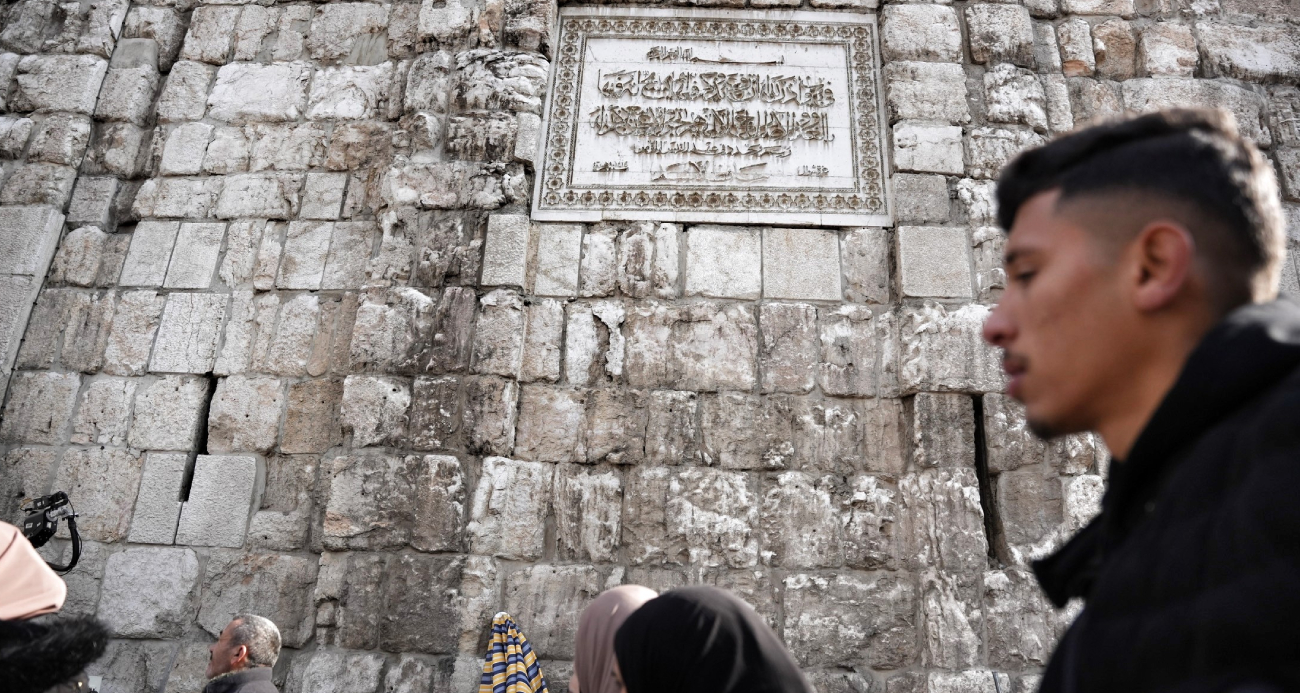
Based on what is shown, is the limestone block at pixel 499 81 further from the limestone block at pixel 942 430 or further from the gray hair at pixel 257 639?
the gray hair at pixel 257 639

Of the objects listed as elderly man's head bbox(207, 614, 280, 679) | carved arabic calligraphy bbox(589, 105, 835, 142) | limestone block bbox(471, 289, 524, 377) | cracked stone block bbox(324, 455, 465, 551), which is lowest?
elderly man's head bbox(207, 614, 280, 679)

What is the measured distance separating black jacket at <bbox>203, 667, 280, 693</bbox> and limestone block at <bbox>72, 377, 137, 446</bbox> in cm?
183

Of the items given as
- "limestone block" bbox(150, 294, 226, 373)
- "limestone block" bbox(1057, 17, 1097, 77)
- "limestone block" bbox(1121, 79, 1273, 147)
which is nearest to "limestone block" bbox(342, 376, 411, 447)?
"limestone block" bbox(150, 294, 226, 373)

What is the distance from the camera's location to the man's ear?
0.93m

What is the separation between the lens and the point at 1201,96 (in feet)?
15.7

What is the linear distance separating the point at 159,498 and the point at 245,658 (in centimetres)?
142

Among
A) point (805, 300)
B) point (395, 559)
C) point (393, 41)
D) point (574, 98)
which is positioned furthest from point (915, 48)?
point (395, 559)

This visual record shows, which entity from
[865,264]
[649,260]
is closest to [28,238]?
[649,260]

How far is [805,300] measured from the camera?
431 cm

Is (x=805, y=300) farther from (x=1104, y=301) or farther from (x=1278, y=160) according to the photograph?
(x=1104, y=301)

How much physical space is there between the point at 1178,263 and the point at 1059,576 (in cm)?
48

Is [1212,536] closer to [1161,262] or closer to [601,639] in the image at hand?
[1161,262]

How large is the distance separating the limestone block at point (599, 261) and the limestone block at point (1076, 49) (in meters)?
2.95

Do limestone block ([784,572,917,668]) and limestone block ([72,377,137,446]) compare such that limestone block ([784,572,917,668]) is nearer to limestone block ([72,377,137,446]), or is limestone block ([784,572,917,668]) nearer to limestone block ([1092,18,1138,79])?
limestone block ([1092,18,1138,79])
